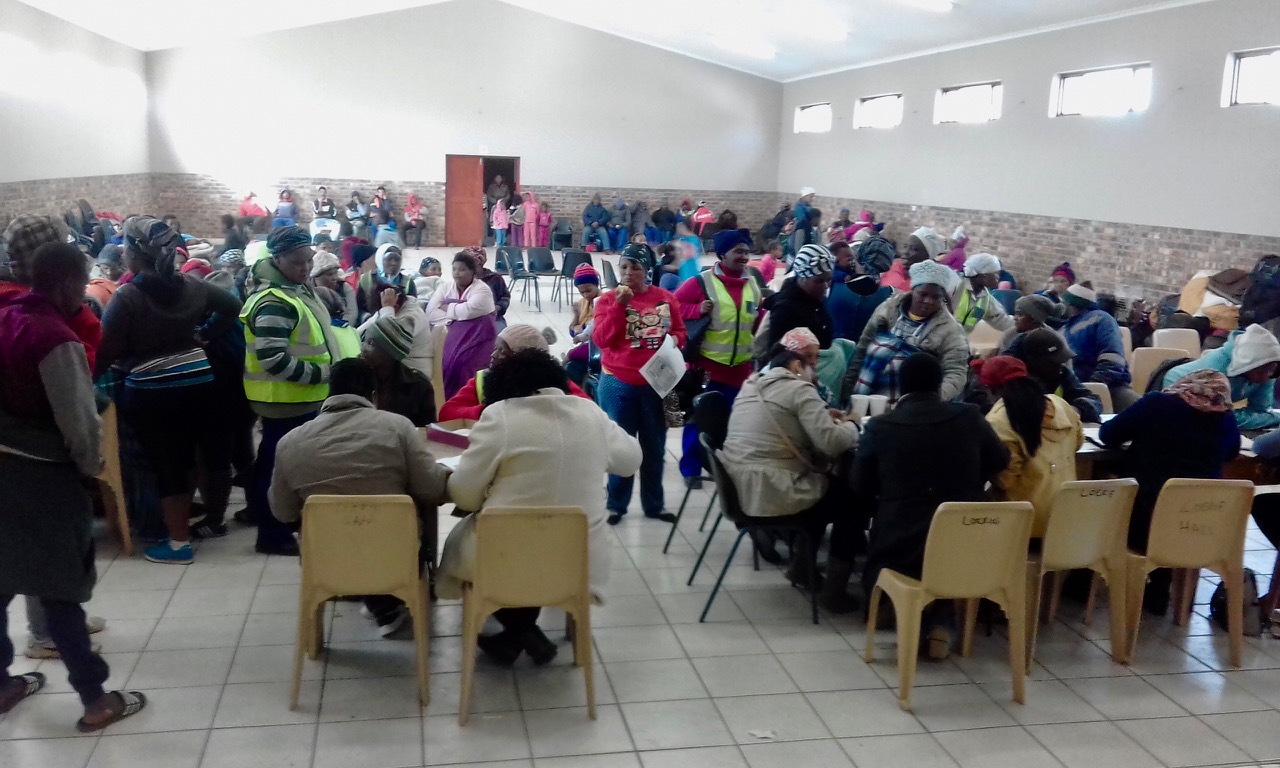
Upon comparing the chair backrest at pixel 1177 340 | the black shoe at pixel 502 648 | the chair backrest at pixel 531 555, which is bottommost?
the black shoe at pixel 502 648

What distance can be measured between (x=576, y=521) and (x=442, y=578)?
A: 0.59 m

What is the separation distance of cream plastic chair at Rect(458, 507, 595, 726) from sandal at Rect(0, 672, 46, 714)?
1.33 meters

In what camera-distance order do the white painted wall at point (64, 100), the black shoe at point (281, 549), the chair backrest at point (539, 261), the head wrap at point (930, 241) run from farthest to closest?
the white painted wall at point (64, 100)
the chair backrest at point (539, 261)
the head wrap at point (930, 241)
the black shoe at point (281, 549)

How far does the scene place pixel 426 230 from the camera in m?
18.5

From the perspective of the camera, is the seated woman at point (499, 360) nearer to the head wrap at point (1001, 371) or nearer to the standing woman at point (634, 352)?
the standing woman at point (634, 352)

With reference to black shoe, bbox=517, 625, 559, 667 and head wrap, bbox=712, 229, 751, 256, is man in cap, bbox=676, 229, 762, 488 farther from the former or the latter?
black shoe, bbox=517, 625, 559, 667

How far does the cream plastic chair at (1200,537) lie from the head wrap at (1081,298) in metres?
2.13

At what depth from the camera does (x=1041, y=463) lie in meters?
3.58

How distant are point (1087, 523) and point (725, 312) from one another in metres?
2.02

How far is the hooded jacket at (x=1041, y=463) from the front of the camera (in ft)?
11.7

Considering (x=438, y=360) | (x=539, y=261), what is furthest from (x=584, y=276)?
(x=539, y=261)

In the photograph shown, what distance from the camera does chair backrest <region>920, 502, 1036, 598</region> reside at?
311cm

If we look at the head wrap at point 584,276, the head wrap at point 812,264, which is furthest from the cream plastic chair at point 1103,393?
the head wrap at point 584,276

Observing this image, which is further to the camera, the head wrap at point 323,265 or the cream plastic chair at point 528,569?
the head wrap at point 323,265
